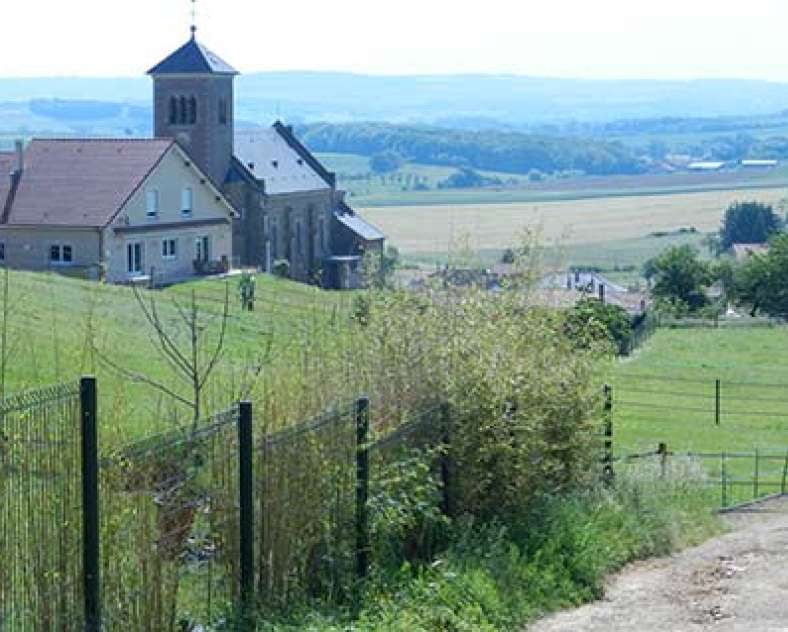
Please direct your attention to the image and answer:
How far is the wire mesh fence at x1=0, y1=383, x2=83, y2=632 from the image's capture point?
27.6 ft

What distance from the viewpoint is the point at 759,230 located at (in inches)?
5989

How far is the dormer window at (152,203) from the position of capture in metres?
57.8

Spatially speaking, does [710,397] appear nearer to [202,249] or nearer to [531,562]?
[202,249]

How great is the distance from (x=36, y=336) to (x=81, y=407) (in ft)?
48.1

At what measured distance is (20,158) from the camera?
57562mm

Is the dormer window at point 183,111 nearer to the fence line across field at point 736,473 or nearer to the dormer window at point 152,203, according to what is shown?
the dormer window at point 152,203

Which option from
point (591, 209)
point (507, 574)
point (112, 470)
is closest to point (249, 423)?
point (112, 470)

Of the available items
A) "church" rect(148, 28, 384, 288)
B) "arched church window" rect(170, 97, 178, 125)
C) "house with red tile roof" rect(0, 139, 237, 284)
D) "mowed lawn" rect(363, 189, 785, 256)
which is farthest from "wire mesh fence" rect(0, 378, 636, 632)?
"mowed lawn" rect(363, 189, 785, 256)

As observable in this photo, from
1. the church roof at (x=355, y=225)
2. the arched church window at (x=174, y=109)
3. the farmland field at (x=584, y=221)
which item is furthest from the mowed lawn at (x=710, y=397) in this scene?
the farmland field at (x=584, y=221)

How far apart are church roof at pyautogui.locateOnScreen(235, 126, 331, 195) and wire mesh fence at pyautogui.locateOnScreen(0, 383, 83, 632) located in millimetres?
75568

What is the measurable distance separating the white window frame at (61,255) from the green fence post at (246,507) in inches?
1782

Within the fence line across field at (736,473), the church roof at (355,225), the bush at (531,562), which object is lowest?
the church roof at (355,225)

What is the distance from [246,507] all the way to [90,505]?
5.24 ft

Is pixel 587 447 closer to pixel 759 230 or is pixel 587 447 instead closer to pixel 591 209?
pixel 759 230
